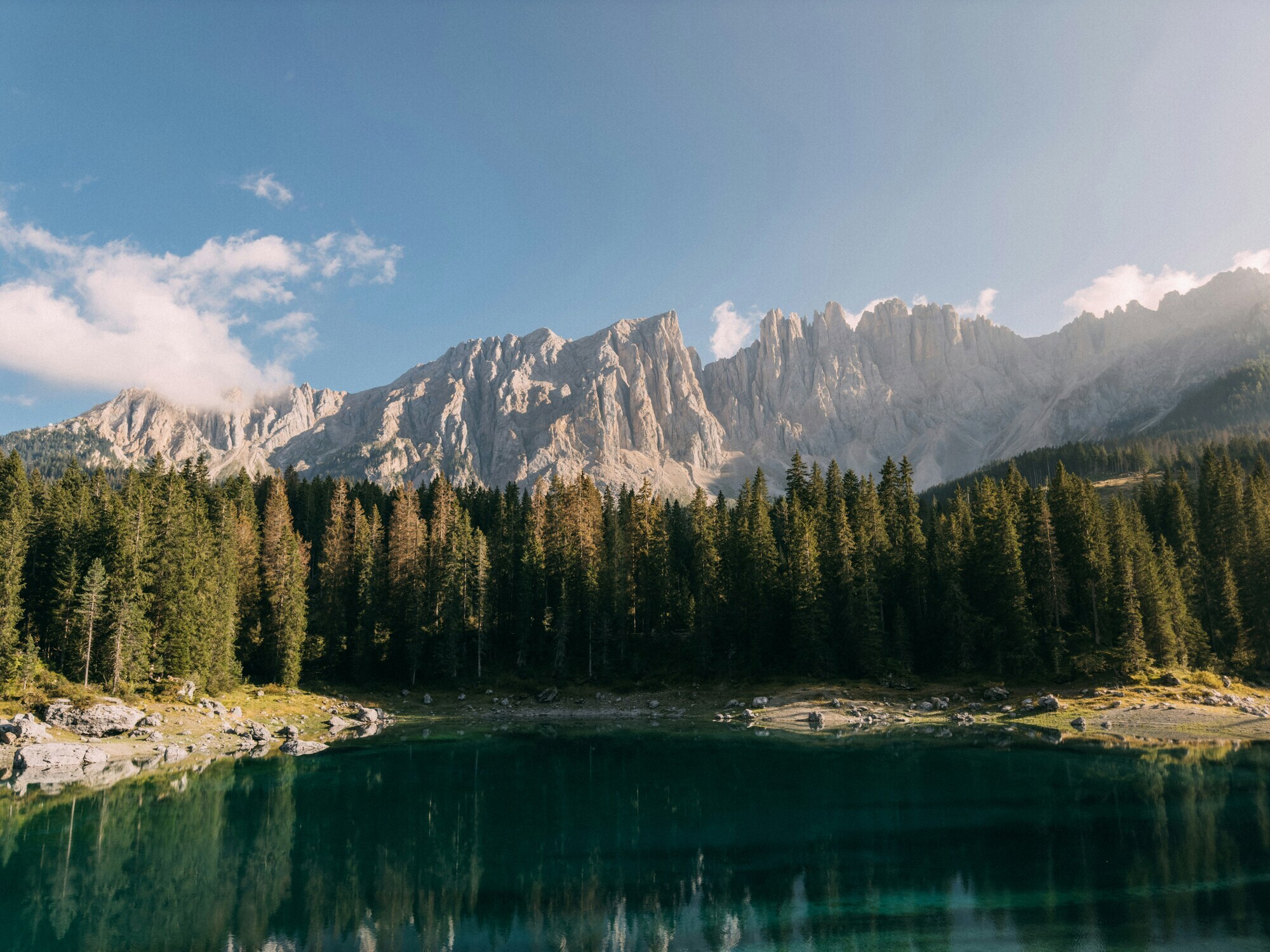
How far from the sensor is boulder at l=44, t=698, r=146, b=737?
5044cm

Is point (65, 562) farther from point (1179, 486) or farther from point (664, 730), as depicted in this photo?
point (1179, 486)

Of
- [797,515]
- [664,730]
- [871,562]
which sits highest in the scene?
[797,515]

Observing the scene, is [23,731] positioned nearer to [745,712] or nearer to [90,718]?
[90,718]

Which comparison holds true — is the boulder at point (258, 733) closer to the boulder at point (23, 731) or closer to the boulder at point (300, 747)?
the boulder at point (300, 747)

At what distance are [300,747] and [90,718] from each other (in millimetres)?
14293

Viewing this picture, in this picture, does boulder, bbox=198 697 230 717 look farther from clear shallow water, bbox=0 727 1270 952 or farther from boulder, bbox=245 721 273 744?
clear shallow water, bbox=0 727 1270 952

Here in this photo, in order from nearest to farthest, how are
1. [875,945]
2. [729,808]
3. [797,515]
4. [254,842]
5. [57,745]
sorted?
[875,945] < [254,842] < [729,808] < [57,745] < [797,515]

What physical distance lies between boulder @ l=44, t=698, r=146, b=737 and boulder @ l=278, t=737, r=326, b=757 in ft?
35.6

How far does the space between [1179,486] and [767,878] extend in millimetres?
91992

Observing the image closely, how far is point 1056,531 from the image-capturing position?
75.6 m

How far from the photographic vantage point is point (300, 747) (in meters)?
53.1

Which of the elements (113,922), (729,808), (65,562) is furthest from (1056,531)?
(65,562)

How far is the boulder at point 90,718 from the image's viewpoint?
50.4 meters

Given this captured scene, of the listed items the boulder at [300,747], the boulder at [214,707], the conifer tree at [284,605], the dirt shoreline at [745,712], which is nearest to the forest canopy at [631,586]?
the conifer tree at [284,605]
